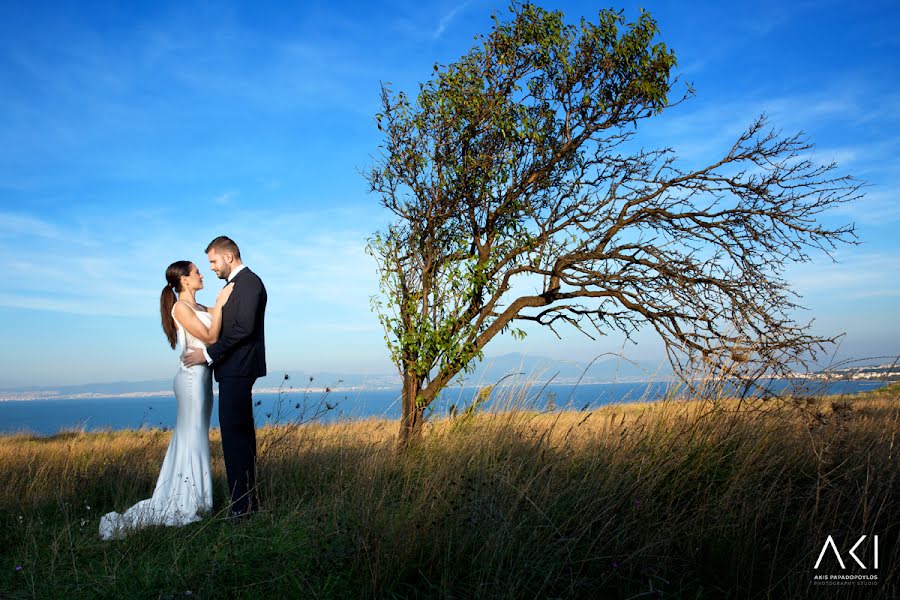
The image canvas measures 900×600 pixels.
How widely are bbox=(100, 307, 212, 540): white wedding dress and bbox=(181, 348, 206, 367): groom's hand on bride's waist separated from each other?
0.06 m

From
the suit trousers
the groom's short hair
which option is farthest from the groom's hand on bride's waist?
the groom's short hair

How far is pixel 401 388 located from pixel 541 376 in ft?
10.4

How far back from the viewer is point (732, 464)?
5184mm

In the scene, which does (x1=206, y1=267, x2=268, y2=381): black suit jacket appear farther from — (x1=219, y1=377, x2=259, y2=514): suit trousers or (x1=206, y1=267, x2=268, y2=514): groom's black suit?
(x1=219, y1=377, x2=259, y2=514): suit trousers

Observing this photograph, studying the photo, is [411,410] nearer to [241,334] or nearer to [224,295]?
[241,334]

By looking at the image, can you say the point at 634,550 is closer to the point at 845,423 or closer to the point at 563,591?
the point at 563,591

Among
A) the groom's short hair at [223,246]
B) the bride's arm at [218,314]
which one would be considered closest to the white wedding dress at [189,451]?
the bride's arm at [218,314]

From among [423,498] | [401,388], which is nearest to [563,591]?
[423,498]

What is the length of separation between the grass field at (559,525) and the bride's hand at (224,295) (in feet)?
6.34

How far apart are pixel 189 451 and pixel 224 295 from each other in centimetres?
174


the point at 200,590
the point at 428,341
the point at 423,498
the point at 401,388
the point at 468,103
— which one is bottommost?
the point at 200,590

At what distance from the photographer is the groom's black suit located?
6.43m

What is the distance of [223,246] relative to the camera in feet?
21.9

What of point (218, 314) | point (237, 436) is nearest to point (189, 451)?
point (237, 436)
